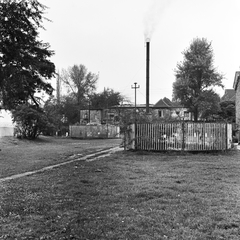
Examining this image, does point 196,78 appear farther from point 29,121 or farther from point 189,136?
point 189,136

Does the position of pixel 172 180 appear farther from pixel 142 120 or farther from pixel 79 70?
pixel 79 70

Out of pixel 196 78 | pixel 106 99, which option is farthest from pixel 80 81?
pixel 196 78

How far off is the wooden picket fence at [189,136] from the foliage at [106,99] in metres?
46.7

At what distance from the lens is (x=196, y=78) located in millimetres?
38719

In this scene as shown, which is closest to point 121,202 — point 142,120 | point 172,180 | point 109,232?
point 109,232

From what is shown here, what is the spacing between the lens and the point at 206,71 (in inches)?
1503

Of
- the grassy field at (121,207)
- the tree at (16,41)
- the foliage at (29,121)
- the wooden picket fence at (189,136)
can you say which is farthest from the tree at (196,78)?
the tree at (16,41)

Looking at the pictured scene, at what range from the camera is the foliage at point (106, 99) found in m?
66.1

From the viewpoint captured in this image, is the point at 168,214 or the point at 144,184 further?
the point at 144,184

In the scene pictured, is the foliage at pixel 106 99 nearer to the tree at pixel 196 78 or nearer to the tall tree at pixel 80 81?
the tall tree at pixel 80 81

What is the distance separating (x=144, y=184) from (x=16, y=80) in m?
3.95

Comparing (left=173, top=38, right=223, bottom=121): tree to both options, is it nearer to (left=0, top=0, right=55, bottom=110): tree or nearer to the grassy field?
the grassy field

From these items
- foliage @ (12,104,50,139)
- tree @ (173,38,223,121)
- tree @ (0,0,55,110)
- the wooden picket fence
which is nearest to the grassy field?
tree @ (0,0,55,110)

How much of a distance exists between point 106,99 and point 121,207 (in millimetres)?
62125
